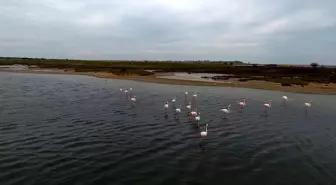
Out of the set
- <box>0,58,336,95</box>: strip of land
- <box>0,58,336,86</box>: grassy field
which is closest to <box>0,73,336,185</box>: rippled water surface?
<box>0,58,336,95</box>: strip of land

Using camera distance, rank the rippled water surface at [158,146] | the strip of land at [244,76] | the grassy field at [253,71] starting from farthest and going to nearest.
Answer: the grassy field at [253,71] < the strip of land at [244,76] < the rippled water surface at [158,146]

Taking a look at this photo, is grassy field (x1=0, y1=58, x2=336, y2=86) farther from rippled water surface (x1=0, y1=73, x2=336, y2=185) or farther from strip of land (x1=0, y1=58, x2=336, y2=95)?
rippled water surface (x1=0, y1=73, x2=336, y2=185)

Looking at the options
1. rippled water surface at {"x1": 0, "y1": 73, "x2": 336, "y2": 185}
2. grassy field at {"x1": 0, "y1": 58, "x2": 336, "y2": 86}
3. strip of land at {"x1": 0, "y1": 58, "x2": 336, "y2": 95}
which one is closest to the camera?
rippled water surface at {"x1": 0, "y1": 73, "x2": 336, "y2": 185}

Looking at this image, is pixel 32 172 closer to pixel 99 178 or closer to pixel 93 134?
pixel 99 178

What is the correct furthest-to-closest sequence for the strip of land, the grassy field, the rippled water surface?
the grassy field < the strip of land < the rippled water surface

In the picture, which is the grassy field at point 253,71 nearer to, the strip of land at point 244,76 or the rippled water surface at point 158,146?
the strip of land at point 244,76

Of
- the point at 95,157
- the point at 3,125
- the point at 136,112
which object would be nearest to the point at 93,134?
the point at 95,157

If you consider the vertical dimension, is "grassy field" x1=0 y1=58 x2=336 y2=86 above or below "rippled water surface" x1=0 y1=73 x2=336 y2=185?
above

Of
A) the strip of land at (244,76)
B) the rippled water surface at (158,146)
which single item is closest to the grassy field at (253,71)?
the strip of land at (244,76)

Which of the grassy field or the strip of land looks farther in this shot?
the grassy field
